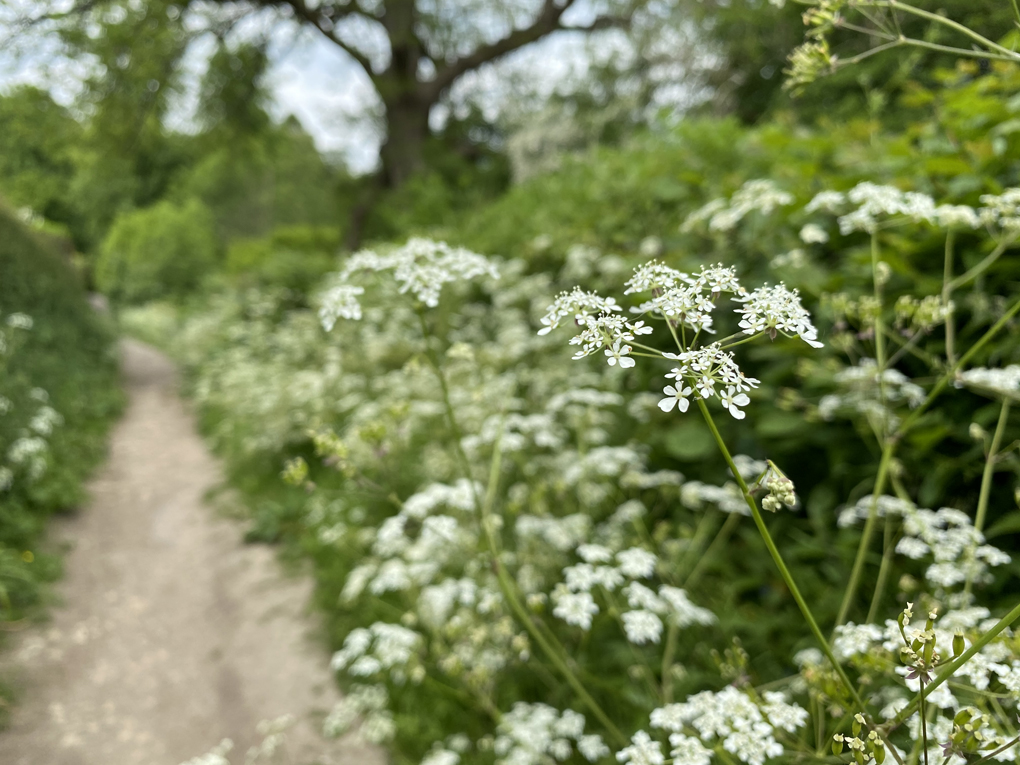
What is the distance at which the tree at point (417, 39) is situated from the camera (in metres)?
10.5

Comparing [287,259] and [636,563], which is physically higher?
[287,259]

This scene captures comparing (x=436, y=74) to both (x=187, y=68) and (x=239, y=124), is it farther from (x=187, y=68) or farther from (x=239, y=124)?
(x=187, y=68)

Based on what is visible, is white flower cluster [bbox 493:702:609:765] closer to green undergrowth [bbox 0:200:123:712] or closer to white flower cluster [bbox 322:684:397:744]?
white flower cluster [bbox 322:684:397:744]

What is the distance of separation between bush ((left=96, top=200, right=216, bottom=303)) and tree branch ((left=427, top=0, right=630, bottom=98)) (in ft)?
19.8

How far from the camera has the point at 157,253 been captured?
31.4ft

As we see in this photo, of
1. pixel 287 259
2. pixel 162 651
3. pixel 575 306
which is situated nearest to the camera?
pixel 575 306

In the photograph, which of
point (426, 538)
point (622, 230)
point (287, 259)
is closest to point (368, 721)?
point (426, 538)

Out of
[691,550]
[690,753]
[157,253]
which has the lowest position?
[691,550]

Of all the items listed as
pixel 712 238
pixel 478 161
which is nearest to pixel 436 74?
pixel 478 161

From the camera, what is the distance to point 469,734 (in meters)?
2.40

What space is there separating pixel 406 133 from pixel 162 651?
12.0 meters

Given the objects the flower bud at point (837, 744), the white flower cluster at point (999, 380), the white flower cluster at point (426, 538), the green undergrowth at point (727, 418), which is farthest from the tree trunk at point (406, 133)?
the flower bud at point (837, 744)

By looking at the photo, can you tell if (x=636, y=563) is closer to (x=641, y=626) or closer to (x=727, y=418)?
(x=641, y=626)

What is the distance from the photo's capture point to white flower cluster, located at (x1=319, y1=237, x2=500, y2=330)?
1411mm
